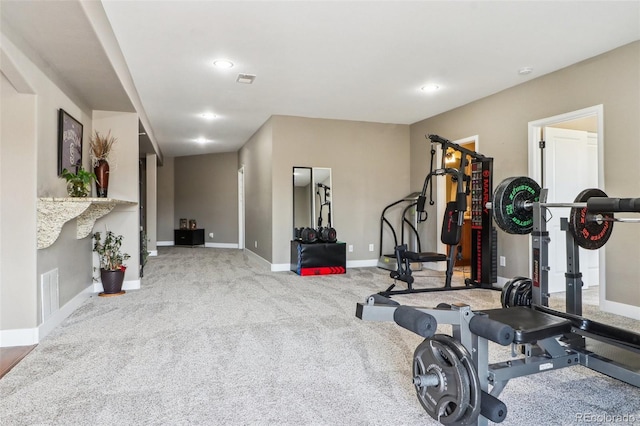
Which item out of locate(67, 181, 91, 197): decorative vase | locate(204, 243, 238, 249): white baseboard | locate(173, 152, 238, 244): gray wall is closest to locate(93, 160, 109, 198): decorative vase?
locate(67, 181, 91, 197): decorative vase

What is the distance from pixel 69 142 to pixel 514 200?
397cm

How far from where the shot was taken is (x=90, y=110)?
14.3 ft

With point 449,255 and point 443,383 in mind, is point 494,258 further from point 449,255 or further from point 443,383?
point 443,383

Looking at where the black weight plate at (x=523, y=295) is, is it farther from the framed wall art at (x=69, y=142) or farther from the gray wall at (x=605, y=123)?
the framed wall art at (x=69, y=142)

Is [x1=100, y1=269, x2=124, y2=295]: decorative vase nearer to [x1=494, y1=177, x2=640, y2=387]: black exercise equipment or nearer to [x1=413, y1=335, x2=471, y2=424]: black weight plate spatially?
[x1=413, y1=335, x2=471, y2=424]: black weight plate

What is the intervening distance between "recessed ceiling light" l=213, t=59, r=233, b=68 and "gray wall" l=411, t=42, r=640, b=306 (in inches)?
134

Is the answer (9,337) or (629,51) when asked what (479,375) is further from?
(629,51)

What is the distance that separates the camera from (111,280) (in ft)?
14.3

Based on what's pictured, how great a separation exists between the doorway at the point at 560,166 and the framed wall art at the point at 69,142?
4.96 metres

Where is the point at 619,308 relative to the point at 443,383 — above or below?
below

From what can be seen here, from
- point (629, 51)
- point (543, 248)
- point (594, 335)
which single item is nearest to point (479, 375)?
point (594, 335)

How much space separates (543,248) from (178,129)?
653 centimetres

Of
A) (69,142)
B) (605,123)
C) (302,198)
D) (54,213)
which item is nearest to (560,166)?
(605,123)

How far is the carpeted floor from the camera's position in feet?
5.99
